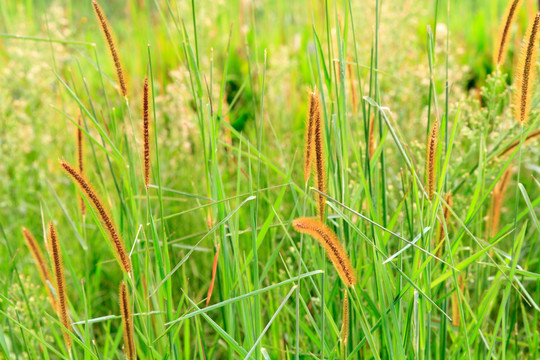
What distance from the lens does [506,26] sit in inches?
53.2

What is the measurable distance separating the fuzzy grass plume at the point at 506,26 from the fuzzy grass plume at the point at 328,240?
2.27ft

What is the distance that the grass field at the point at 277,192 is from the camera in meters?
1.14

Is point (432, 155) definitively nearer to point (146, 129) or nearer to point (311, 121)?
point (311, 121)

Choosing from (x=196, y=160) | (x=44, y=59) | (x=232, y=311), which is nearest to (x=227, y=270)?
(x=232, y=311)

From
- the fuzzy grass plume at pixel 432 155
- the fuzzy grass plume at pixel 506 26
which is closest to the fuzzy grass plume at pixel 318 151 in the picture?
the fuzzy grass plume at pixel 432 155

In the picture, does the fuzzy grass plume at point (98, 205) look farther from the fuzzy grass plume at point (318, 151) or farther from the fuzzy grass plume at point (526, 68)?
the fuzzy grass plume at point (526, 68)

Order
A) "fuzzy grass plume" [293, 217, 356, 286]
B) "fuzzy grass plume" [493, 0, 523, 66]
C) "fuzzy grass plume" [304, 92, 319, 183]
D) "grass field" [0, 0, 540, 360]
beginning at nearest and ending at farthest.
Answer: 1. "fuzzy grass plume" [293, 217, 356, 286]
2. "fuzzy grass plume" [304, 92, 319, 183]
3. "grass field" [0, 0, 540, 360]
4. "fuzzy grass plume" [493, 0, 523, 66]

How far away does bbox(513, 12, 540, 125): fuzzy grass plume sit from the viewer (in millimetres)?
1133

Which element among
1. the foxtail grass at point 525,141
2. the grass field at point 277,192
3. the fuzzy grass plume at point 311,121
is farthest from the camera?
the foxtail grass at point 525,141

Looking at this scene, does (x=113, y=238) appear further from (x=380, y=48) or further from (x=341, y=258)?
(x=380, y=48)

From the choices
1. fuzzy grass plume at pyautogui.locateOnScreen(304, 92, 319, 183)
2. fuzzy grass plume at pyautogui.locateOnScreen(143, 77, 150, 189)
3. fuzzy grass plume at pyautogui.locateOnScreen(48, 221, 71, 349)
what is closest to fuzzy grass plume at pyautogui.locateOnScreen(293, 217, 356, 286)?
fuzzy grass plume at pyautogui.locateOnScreen(304, 92, 319, 183)

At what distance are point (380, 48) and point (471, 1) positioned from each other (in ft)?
10.5

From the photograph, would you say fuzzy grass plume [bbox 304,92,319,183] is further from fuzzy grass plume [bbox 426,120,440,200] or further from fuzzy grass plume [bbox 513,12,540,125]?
fuzzy grass plume [bbox 513,12,540,125]

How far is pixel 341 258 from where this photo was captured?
1001mm
